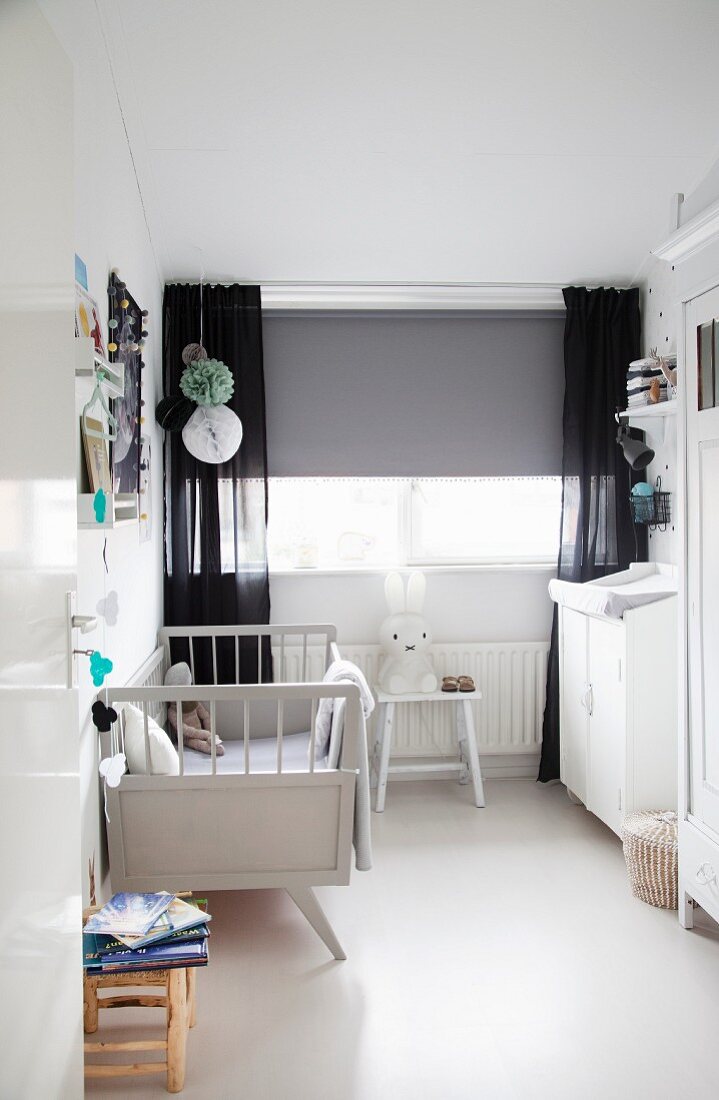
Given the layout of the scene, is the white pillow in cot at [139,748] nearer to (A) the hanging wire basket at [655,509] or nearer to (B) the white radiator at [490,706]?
(B) the white radiator at [490,706]

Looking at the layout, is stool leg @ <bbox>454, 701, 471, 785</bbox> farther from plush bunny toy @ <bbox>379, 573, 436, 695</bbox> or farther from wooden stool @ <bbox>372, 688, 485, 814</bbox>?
plush bunny toy @ <bbox>379, 573, 436, 695</bbox>

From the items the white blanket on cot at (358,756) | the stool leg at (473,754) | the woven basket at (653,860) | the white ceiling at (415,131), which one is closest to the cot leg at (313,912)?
the white blanket on cot at (358,756)

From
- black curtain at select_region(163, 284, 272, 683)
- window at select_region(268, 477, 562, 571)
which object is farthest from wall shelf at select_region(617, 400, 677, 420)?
black curtain at select_region(163, 284, 272, 683)

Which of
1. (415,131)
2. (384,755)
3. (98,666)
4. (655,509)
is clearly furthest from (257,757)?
(415,131)

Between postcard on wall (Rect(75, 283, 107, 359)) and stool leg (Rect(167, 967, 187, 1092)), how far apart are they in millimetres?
1434

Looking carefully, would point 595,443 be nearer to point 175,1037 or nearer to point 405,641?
point 405,641

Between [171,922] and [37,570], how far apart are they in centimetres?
112

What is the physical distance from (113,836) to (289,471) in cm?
192

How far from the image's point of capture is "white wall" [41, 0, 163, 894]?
2.25m

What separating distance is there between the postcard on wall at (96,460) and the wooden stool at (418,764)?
6.28ft

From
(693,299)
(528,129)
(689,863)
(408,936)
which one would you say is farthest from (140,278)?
(689,863)

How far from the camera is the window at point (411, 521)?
407 cm

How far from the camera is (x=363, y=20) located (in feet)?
8.16

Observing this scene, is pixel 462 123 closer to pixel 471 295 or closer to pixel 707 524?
pixel 471 295
